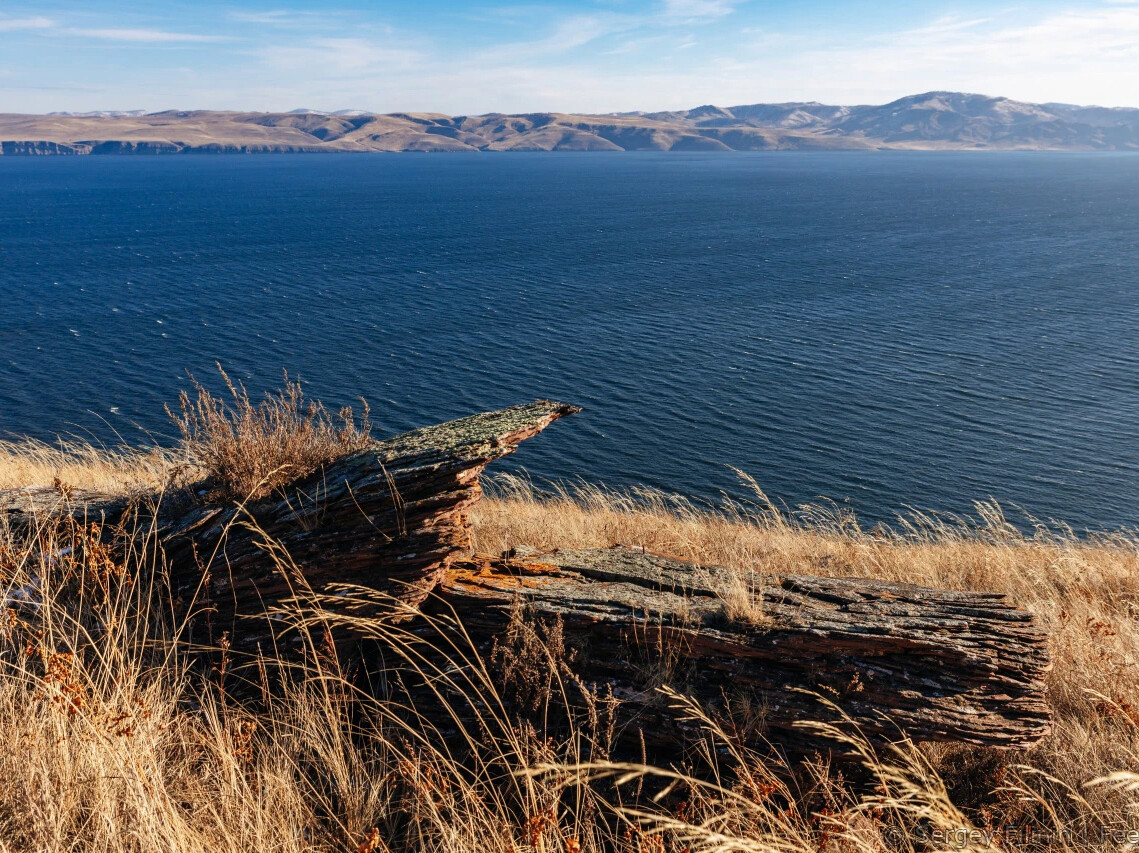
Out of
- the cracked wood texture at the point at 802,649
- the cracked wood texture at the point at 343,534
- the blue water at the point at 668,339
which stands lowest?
the blue water at the point at 668,339

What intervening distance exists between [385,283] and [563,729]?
240 ft

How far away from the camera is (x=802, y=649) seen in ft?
17.5

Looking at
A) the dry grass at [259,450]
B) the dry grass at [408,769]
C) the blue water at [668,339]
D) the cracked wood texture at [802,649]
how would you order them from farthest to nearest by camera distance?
1. the blue water at [668,339]
2. the dry grass at [259,450]
3. the cracked wood texture at [802,649]
4. the dry grass at [408,769]

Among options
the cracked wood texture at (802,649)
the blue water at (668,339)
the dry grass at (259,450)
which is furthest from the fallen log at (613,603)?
the blue water at (668,339)

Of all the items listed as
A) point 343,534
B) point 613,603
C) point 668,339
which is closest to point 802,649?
point 613,603

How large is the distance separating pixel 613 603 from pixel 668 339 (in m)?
52.8

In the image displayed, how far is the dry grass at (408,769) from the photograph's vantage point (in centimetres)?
334

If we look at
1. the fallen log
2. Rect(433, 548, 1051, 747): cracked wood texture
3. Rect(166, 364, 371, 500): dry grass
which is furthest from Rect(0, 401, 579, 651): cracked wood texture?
Rect(433, 548, 1051, 747): cracked wood texture

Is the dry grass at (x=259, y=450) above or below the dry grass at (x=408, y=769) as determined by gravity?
above

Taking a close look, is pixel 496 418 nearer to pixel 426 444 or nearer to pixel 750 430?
pixel 426 444

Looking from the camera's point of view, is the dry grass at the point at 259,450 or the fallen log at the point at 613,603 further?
the dry grass at the point at 259,450

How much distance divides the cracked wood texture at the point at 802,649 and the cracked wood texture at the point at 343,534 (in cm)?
49

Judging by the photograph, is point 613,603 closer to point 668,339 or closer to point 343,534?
point 343,534

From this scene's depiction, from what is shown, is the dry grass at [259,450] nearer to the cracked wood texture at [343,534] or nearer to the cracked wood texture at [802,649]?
the cracked wood texture at [343,534]
